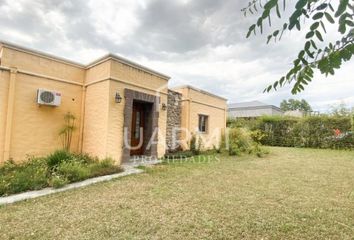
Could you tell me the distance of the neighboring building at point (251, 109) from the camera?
33.6 m

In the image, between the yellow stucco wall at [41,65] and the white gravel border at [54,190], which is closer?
the white gravel border at [54,190]

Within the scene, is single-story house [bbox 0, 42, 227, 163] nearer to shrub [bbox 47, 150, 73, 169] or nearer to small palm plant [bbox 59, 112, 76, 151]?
small palm plant [bbox 59, 112, 76, 151]

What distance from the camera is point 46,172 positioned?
665cm

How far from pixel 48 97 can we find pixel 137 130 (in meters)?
4.02

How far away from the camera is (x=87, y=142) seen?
9.29 m

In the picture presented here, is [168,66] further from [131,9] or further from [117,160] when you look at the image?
[117,160]

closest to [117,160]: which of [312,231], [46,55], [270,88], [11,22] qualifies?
[46,55]

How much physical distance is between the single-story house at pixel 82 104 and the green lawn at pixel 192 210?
2.79 m

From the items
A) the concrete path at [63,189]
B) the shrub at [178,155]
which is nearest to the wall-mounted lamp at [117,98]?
the concrete path at [63,189]

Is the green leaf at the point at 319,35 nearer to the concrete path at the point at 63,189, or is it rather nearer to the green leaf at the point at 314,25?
the green leaf at the point at 314,25

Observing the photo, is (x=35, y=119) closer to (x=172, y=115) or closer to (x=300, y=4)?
(x=172, y=115)

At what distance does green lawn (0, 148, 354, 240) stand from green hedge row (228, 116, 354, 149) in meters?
10.6

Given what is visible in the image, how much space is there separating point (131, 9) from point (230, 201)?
7034 millimetres

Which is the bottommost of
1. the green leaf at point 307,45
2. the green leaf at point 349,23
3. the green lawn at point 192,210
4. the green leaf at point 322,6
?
the green lawn at point 192,210
